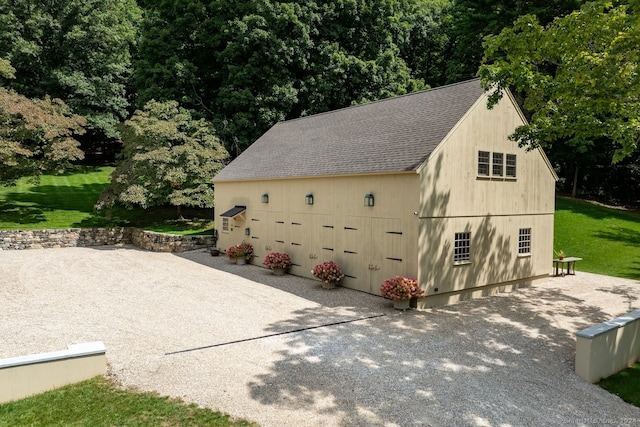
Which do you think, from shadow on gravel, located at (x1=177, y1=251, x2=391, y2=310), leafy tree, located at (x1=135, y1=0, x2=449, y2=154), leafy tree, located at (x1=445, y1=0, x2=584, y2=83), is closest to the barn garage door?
shadow on gravel, located at (x1=177, y1=251, x2=391, y2=310)

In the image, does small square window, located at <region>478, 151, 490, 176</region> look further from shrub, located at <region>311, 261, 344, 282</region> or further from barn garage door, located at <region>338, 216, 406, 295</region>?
shrub, located at <region>311, 261, 344, 282</region>

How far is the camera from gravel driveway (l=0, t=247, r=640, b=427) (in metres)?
7.00

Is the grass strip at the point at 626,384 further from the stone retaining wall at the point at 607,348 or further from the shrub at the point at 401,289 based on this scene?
the shrub at the point at 401,289

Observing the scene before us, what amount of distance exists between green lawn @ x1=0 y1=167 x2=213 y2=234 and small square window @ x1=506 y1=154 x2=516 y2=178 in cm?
1828

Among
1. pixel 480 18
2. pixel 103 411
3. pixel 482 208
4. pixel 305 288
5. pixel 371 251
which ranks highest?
pixel 480 18

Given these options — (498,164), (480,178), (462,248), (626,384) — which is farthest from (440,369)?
(498,164)

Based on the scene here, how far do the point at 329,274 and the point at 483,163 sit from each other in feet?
22.6

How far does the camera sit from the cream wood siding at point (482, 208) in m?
13.5

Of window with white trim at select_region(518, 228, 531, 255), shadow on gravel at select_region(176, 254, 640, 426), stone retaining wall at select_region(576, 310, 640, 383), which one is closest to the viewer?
shadow on gravel at select_region(176, 254, 640, 426)

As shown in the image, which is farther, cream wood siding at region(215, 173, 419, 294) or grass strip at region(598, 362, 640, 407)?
cream wood siding at region(215, 173, 419, 294)

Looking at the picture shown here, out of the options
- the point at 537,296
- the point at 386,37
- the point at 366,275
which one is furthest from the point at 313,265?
the point at 386,37

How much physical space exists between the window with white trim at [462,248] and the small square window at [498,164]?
275 centimetres

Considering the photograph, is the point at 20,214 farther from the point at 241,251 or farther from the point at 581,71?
the point at 581,71

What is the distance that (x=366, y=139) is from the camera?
1712 cm
